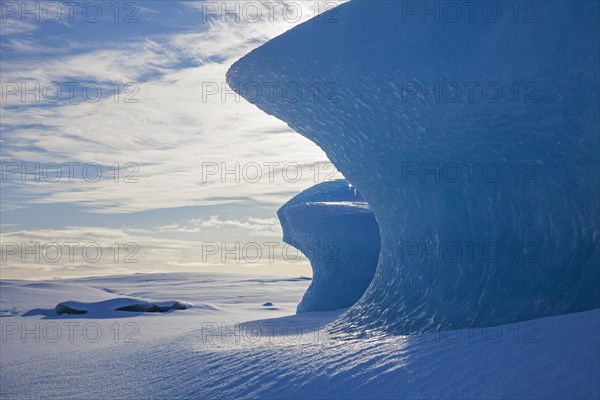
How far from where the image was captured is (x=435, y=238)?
6.30 m

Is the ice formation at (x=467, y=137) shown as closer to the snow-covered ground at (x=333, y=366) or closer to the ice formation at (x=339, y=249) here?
the snow-covered ground at (x=333, y=366)

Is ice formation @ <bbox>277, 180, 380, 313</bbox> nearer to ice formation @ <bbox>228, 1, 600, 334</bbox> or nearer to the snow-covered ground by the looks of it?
the snow-covered ground

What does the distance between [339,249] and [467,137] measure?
6714 mm

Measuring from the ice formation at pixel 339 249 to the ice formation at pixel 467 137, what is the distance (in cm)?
492

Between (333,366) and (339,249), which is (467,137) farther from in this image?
(339,249)

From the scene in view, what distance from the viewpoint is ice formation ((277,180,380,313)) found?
11.9 meters

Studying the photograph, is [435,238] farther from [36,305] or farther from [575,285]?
[36,305]

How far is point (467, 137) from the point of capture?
5781mm

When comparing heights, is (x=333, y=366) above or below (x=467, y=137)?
below

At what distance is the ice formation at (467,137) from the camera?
5027 mm

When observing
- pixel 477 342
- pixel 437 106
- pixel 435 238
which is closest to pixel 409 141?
pixel 437 106

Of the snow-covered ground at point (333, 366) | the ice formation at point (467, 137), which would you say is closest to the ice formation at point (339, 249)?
the snow-covered ground at point (333, 366)

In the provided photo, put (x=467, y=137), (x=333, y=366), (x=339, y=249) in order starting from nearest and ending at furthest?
(x=333, y=366)
(x=467, y=137)
(x=339, y=249)

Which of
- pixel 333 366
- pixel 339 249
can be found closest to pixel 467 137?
pixel 333 366
